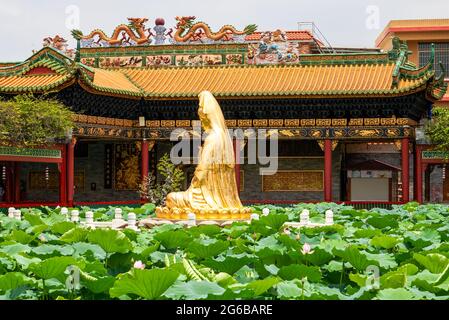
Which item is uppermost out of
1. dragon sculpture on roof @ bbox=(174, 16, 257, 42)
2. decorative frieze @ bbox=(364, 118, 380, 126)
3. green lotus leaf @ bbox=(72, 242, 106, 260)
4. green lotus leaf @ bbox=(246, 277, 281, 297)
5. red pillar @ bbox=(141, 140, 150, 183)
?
dragon sculpture on roof @ bbox=(174, 16, 257, 42)

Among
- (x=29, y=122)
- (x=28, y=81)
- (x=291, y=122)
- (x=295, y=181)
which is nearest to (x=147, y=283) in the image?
(x=29, y=122)

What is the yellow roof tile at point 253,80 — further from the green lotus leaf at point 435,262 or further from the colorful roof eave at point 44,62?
the green lotus leaf at point 435,262

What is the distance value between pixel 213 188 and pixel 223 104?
11.8 m

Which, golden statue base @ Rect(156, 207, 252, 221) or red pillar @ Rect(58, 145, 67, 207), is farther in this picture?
red pillar @ Rect(58, 145, 67, 207)

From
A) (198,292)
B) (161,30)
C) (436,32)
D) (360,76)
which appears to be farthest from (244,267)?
(436,32)

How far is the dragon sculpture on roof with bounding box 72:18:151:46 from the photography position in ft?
104

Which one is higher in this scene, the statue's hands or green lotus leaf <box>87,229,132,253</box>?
the statue's hands

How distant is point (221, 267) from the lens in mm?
8477

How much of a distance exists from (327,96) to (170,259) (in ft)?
63.1

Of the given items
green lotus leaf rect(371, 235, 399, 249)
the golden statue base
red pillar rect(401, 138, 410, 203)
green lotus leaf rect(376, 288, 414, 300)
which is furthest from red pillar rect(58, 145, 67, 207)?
green lotus leaf rect(376, 288, 414, 300)

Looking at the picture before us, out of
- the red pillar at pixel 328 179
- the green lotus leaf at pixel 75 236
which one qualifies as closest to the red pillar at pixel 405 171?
the red pillar at pixel 328 179

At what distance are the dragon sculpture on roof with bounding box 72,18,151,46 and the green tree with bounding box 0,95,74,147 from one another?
22.8ft

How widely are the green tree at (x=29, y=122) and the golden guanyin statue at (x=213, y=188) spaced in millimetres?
8008

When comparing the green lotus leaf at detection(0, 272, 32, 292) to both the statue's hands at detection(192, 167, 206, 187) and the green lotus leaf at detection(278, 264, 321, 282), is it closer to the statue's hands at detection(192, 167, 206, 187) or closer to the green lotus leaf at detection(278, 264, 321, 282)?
the green lotus leaf at detection(278, 264, 321, 282)
